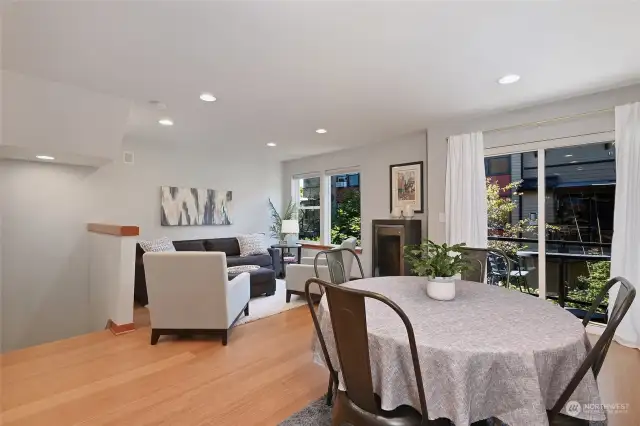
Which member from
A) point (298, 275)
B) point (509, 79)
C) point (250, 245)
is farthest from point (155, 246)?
point (509, 79)

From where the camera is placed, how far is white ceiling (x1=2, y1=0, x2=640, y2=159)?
73.2 inches

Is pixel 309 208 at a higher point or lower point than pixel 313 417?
higher

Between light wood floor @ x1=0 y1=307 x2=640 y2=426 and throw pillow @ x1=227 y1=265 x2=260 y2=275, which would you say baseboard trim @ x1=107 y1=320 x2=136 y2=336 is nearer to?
light wood floor @ x1=0 y1=307 x2=640 y2=426

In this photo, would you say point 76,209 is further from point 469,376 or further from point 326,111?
point 469,376

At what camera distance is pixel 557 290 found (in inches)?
137

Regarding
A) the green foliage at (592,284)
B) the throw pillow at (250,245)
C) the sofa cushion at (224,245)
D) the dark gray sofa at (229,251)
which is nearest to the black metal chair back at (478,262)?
the green foliage at (592,284)

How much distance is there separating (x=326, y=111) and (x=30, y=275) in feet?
13.4

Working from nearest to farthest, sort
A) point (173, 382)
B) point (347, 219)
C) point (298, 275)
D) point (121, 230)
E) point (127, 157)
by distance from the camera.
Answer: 1. point (173, 382)
2. point (121, 230)
3. point (298, 275)
4. point (127, 157)
5. point (347, 219)

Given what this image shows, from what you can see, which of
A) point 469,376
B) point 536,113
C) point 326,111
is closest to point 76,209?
point 326,111

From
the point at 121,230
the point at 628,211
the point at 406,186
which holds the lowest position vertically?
the point at 121,230

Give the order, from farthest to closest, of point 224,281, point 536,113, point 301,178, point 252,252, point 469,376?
point 301,178
point 252,252
point 536,113
point 224,281
point 469,376

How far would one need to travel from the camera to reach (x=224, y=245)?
555cm

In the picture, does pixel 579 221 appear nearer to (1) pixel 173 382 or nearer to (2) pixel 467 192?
(2) pixel 467 192

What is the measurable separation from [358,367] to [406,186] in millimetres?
3936
